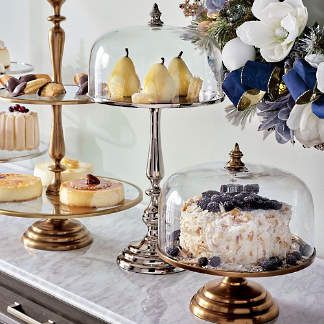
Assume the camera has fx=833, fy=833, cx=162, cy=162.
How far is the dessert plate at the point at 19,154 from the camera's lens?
210 centimetres

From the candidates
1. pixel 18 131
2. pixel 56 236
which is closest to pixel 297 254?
pixel 56 236

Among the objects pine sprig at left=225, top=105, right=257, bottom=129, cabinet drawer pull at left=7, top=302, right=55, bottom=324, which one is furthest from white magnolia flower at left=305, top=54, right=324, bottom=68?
cabinet drawer pull at left=7, top=302, right=55, bottom=324

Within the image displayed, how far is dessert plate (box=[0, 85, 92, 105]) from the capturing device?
5.88ft

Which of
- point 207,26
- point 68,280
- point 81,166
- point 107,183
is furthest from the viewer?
point 81,166

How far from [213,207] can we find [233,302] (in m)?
0.18

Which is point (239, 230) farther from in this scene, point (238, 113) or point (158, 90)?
point (158, 90)

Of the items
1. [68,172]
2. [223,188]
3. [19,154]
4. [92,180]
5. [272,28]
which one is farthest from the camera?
[19,154]

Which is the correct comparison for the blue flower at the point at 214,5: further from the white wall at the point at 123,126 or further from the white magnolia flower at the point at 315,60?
the white wall at the point at 123,126

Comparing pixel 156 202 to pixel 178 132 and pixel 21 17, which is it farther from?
pixel 21 17

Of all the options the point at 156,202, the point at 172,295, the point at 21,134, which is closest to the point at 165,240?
the point at 172,295

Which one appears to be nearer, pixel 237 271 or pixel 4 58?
pixel 237 271

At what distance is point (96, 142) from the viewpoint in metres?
2.32

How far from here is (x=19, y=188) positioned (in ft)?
6.21

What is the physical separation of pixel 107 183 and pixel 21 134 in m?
0.40
